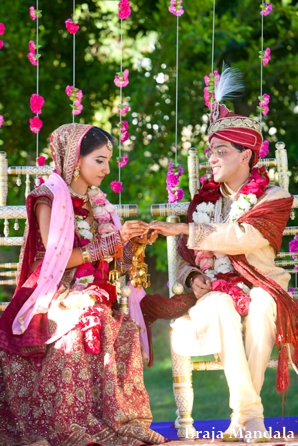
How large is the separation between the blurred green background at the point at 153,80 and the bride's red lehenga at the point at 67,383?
176 inches

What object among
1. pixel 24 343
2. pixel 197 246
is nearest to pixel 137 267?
pixel 197 246

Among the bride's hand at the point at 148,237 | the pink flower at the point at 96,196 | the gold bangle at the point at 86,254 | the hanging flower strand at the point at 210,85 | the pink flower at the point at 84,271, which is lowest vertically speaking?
the pink flower at the point at 84,271

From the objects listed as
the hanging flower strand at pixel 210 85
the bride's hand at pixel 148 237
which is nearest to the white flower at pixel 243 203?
the bride's hand at pixel 148 237

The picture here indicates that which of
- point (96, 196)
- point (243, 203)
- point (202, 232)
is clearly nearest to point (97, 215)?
point (96, 196)

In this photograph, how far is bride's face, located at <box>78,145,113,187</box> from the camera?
5805mm

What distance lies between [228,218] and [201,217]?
0.16 metres

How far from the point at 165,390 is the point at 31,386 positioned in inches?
202

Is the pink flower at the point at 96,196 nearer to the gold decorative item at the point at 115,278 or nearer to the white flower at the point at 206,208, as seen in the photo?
the gold decorative item at the point at 115,278

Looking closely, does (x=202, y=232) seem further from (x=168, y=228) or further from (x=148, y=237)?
(x=148, y=237)

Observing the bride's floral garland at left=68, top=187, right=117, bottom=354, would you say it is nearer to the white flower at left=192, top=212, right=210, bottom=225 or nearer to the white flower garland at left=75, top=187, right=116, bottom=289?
the white flower garland at left=75, top=187, right=116, bottom=289

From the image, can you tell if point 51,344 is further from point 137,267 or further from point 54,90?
point 54,90

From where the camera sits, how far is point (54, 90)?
35.2 feet

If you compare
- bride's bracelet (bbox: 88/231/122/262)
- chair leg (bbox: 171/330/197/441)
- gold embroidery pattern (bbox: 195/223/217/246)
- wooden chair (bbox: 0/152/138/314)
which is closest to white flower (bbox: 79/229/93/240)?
bride's bracelet (bbox: 88/231/122/262)

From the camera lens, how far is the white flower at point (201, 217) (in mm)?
6070
